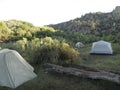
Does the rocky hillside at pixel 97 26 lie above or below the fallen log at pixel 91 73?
below

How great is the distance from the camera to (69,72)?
1219 centimetres

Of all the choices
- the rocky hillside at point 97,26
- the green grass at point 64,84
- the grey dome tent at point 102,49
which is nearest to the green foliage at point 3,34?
the rocky hillside at point 97,26

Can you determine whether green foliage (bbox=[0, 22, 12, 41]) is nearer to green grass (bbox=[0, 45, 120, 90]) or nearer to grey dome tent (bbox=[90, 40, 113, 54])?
grey dome tent (bbox=[90, 40, 113, 54])

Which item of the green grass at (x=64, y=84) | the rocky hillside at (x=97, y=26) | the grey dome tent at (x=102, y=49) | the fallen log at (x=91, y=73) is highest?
the fallen log at (x=91, y=73)

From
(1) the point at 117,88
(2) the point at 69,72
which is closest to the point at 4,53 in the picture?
(2) the point at 69,72

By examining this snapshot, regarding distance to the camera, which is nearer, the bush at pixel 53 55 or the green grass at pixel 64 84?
the green grass at pixel 64 84

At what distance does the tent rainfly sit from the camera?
11.3 meters

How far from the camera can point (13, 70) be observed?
38.1 feet

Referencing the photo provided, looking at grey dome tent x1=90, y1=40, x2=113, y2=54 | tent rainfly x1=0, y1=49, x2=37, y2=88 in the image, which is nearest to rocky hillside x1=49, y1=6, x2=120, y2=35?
grey dome tent x1=90, y1=40, x2=113, y2=54

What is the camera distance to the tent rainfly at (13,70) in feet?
36.9

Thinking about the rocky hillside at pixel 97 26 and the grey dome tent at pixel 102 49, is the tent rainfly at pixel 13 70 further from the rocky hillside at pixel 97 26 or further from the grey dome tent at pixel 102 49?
the rocky hillside at pixel 97 26

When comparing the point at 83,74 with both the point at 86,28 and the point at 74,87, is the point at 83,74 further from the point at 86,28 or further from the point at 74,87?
the point at 86,28

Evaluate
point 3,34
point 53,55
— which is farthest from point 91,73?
point 3,34

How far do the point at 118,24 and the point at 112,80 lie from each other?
60.1m
